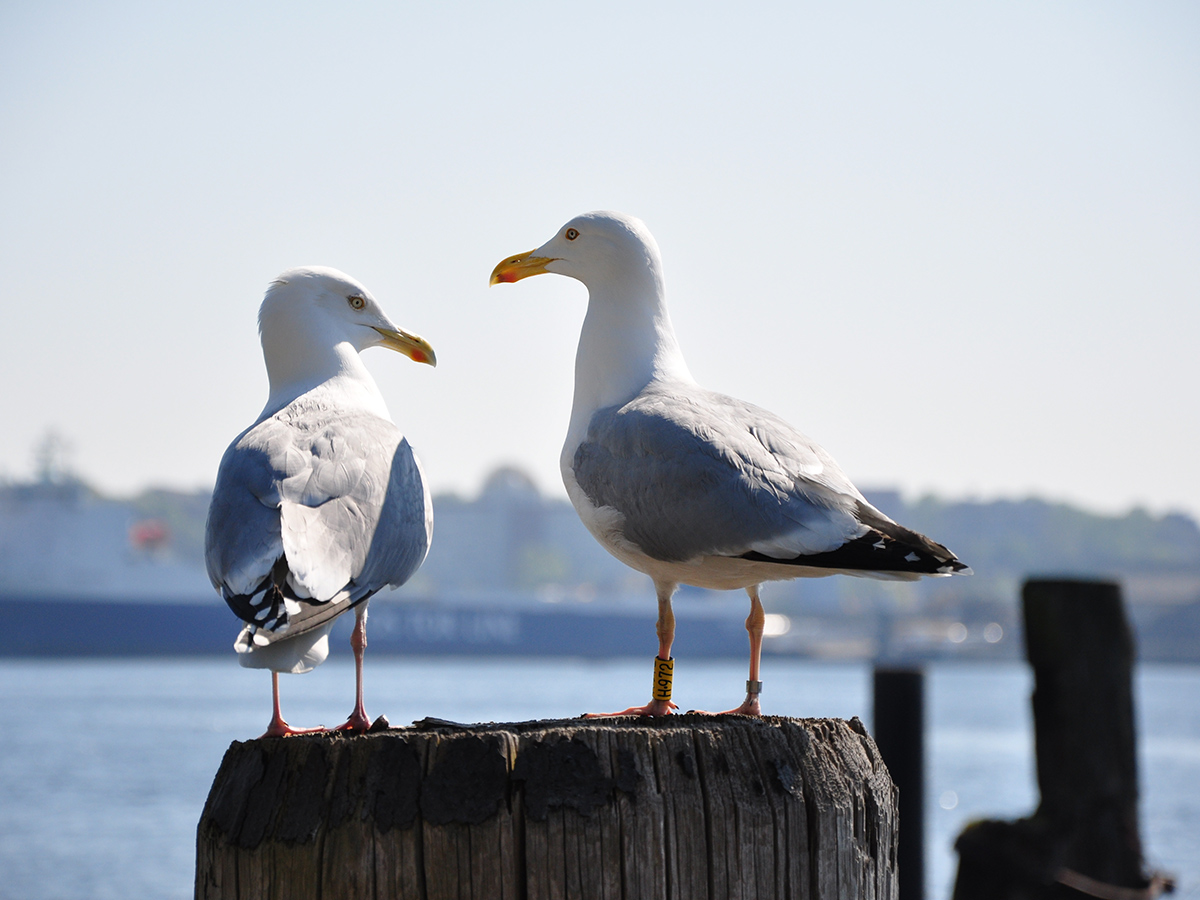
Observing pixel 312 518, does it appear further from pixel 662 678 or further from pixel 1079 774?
pixel 1079 774

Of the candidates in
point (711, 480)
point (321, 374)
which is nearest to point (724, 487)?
point (711, 480)

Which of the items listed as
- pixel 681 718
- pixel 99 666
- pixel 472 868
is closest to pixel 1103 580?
pixel 681 718

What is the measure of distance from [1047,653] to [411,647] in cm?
6172

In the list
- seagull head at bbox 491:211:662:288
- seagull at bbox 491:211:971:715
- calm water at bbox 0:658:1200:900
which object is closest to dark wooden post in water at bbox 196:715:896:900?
seagull at bbox 491:211:971:715

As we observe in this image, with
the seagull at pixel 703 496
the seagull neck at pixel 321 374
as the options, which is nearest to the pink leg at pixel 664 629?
the seagull at pixel 703 496

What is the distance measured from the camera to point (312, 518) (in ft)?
9.56

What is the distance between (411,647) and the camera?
6562 centimetres

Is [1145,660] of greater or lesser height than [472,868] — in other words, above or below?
below

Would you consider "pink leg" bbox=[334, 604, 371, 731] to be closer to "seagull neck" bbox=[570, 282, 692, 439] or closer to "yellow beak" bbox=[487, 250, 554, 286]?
"seagull neck" bbox=[570, 282, 692, 439]

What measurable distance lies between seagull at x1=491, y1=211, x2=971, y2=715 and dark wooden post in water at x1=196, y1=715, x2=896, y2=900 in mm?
791

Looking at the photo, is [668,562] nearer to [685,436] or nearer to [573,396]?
[685,436]

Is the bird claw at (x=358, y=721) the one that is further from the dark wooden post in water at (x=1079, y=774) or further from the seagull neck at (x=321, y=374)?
the dark wooden post in water at (x=1079, y=774)

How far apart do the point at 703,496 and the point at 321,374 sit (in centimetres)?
119

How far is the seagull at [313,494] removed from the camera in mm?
2592
